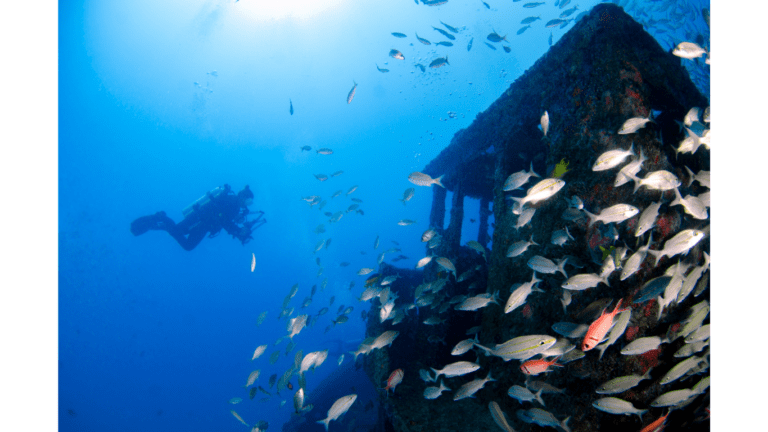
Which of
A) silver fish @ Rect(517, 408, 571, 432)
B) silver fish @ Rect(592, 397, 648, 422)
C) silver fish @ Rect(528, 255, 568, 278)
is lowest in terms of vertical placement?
silver fish @ Rect(517, 408, 571, 432)

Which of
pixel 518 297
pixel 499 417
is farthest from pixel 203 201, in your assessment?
pixel 499 417

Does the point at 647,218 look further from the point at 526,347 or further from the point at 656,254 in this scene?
the point at 526,347

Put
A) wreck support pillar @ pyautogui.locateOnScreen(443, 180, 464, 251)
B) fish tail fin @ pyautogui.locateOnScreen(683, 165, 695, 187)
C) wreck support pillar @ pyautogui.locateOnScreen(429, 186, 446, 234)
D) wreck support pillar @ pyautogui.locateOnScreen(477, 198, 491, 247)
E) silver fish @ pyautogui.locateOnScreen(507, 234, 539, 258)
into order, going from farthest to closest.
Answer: wreck support pillar @ pyautogui.locateOnScreen(429, 186, 446, 234)
wreck support pillar @ pyautogui.locateOnScreen(477, 198, 491, 247)
wreck support pillar @ pyautogui.locateOnScreen(443, 180, 464, 251)
silver fish @ pyautogui.locateOnScreen(507, 234, 539, 258)
fish tail fin @ pyautogui.locateOnScreen(683, 165, 695, 187)

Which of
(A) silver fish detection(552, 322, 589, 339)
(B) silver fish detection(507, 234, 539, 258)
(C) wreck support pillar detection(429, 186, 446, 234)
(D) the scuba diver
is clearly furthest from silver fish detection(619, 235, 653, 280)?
(D) the scuba diver

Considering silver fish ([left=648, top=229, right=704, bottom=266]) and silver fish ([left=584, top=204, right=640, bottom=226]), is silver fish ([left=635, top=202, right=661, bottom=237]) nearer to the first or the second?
silver fish ([left=584, top=204, right=640, bottom=226])

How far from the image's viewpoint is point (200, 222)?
13391 mm

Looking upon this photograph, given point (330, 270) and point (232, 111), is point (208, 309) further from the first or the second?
point (232, 111)

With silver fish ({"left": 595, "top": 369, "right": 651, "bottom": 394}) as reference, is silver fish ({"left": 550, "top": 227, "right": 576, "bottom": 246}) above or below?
above

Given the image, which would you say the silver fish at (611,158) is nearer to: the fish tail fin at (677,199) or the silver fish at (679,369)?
the fish tail fin at (677,199)

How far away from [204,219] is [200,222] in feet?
0.73

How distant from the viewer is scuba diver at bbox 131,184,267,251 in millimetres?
13391

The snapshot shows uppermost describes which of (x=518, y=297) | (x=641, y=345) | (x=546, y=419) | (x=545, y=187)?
(x=545, y=187)

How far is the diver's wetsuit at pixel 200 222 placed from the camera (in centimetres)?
1338

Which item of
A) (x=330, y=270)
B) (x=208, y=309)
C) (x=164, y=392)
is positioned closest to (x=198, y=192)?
(x=208, y=309)
